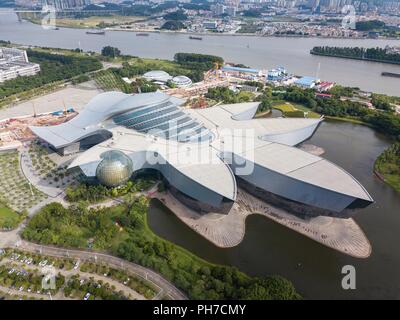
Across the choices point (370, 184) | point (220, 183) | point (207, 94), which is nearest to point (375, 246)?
point (370, 184)

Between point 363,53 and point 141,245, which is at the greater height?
point 363,53

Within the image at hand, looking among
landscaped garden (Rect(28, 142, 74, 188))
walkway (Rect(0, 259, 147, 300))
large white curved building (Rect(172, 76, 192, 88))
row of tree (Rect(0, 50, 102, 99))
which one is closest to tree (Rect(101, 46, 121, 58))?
row of tree (Rect(0, 50, 102, 99))

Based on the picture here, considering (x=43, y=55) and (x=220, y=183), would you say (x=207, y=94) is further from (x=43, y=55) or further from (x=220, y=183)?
(x=43, y=55)

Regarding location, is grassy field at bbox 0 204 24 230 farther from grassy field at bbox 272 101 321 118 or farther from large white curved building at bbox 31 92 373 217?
grassy field at bbox 272 101 321 118

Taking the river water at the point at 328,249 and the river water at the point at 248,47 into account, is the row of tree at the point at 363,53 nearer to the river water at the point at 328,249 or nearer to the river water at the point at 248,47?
the river water at the point at 248,47

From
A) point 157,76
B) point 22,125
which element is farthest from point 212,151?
point 157,76

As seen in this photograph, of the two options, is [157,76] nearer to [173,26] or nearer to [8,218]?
[8,218]

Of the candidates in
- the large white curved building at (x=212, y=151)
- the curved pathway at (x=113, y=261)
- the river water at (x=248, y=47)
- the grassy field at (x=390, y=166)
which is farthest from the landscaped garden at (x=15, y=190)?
the river water at (x=248, y=47)
